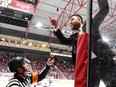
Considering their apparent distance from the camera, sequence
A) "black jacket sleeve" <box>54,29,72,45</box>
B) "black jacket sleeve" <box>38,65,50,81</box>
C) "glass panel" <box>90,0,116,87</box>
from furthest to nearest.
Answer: "black jacket sleeve" <box>38,65,50,81</box>
"black jacket sleeve" <box>54,29,72,45</box>
"glass panel" <box>90,0,116,87</box>

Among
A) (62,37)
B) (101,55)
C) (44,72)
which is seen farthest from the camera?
(44,72)

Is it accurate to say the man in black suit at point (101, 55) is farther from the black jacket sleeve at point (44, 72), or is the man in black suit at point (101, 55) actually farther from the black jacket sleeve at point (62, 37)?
the black jacket sleeve at point (44, 72)

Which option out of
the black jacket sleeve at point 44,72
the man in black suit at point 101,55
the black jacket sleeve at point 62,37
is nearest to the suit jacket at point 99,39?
the man in black suit at point 101,55

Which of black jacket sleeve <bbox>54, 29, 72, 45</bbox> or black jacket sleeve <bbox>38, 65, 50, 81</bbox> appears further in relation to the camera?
black jacket sleeve <bbox>38, 65, 50, 81</bbox>

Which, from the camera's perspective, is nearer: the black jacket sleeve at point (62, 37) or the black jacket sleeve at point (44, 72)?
the black jacket sleeve at point (62, 37)

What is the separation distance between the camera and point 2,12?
690 cm

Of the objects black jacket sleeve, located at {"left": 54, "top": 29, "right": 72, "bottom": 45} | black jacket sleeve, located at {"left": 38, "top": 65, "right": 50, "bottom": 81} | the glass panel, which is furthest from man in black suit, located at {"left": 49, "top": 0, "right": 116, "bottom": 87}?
black jacket sleeve, located at {"left": 38, "top": 65, "right": 50, "bottom": 81}

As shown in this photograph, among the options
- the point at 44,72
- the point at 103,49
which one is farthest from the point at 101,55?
the point at 44,72

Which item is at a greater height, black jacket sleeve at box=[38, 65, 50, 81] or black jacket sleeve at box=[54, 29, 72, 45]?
black jacket sleeve at box=[54, 29, 72, 45]

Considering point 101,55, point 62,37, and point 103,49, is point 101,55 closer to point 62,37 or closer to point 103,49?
point 103,49

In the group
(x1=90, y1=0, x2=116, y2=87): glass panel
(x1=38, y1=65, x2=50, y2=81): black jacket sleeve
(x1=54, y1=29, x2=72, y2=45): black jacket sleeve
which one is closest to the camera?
(x1=90, y1=0, x2=116, y2=87): glass panel

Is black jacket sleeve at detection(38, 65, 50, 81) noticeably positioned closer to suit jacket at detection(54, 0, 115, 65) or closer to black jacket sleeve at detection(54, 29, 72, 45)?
black jacket sleeve at detection(54, 29, 72, 45)

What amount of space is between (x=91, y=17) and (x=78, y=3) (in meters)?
10.4

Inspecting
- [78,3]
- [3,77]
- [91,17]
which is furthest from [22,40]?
[91,17]
